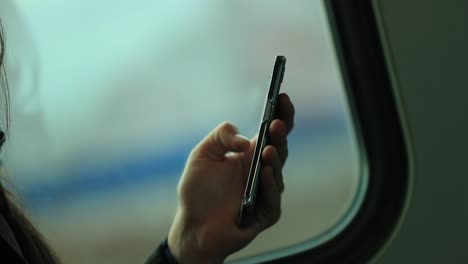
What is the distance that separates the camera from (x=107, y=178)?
107 centimetres

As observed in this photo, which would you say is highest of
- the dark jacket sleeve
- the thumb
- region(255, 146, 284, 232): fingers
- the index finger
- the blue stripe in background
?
the index finger

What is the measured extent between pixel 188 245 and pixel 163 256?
0.17 feet

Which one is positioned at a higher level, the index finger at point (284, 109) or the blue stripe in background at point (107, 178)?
the index finger at point (284, 109)

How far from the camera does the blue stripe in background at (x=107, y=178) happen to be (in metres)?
1.06

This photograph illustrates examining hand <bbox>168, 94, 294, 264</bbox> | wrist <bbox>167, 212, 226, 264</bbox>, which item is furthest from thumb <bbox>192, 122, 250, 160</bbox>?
wrist <bbox>167, 212, 226, 264</bbox>

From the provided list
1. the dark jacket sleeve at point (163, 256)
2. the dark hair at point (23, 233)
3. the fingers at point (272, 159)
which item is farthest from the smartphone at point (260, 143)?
the dark hair at point (23, 233)

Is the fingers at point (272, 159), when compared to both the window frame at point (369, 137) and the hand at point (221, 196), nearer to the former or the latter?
the hand at point (221, 196)

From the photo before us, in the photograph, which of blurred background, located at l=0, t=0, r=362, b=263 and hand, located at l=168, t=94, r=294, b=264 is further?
blurred background, located at l=0, t=0, r=362, b=263

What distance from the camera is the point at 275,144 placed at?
0.88 m

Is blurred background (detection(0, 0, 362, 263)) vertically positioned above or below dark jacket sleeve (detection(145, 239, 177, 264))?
above

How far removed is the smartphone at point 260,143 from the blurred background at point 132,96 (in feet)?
0.66

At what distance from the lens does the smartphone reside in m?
0.85

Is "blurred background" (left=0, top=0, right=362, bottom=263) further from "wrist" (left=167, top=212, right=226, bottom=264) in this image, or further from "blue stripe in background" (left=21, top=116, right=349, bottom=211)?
"wrist" (left=167, top=212, right=226, bottom=264)

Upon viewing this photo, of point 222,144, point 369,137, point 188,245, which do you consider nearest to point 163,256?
point 188,245
